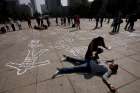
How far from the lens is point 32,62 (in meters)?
5.84

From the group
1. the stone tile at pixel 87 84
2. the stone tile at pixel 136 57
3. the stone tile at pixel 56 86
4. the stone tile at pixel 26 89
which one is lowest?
the stone tile at pixel 26 89

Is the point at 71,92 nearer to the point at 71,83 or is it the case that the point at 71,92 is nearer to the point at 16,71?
the point at 71,83

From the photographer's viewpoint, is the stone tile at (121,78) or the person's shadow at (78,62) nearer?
the stone tile at (121,78)

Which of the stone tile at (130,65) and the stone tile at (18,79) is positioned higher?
the stone tile at (130,65)

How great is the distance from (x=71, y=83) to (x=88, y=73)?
2.75 ft

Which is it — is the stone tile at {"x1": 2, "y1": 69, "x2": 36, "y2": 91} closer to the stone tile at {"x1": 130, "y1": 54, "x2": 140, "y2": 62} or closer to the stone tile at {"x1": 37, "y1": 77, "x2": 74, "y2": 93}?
the stone tile at {"x1": 37, "y1": 77, "x2": 74, "y2": 93}

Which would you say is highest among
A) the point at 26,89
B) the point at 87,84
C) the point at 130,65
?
the point at 130,65

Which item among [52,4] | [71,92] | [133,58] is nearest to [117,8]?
[133,58]

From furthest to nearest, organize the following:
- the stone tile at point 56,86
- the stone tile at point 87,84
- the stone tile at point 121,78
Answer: the stone tile at point 121,78, the stone tile at point 56,86, the stone tile at point 87,84

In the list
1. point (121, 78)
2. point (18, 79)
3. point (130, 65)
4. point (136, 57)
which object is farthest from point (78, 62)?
point (136, 57)

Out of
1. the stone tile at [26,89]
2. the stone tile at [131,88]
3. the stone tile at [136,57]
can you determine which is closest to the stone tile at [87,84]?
the stone tile at [131,88]

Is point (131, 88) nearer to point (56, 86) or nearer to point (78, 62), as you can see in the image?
point (78, 62)

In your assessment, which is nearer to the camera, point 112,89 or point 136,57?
point 112,89

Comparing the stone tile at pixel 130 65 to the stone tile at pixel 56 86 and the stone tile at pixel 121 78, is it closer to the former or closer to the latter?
the stone tile at pixel 121 78
